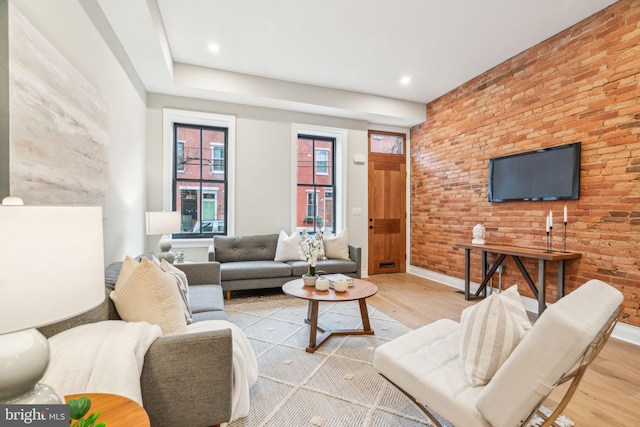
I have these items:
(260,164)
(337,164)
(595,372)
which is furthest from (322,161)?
(595,372)

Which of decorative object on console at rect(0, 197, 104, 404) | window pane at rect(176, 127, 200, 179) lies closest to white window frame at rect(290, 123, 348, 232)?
window pane at rect(176, 127, 200, 179)

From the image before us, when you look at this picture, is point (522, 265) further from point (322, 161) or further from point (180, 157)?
point (180, 157)

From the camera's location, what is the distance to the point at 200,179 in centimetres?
468

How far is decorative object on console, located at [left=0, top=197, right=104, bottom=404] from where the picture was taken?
1.97 ft

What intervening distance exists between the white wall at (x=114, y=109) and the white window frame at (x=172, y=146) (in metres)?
0.29

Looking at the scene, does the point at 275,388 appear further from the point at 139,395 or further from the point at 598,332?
the point at 598,332

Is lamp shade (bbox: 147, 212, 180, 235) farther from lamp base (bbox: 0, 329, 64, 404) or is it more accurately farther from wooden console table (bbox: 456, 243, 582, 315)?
wooden console table (bbox: 456, 243, 582, 315)

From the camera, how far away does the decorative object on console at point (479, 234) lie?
403 centimetres

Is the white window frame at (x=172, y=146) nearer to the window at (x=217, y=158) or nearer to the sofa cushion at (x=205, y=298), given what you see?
the window at (x=217, y=158)

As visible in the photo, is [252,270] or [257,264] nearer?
[252,270]

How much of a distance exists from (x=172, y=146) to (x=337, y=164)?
269 cm

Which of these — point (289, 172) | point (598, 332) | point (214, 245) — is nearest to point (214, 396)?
point (598, 332)

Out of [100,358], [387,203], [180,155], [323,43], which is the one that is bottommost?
[100,358]

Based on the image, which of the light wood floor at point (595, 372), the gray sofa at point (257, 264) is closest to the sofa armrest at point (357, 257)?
the gray sofa at point (257, 264)
